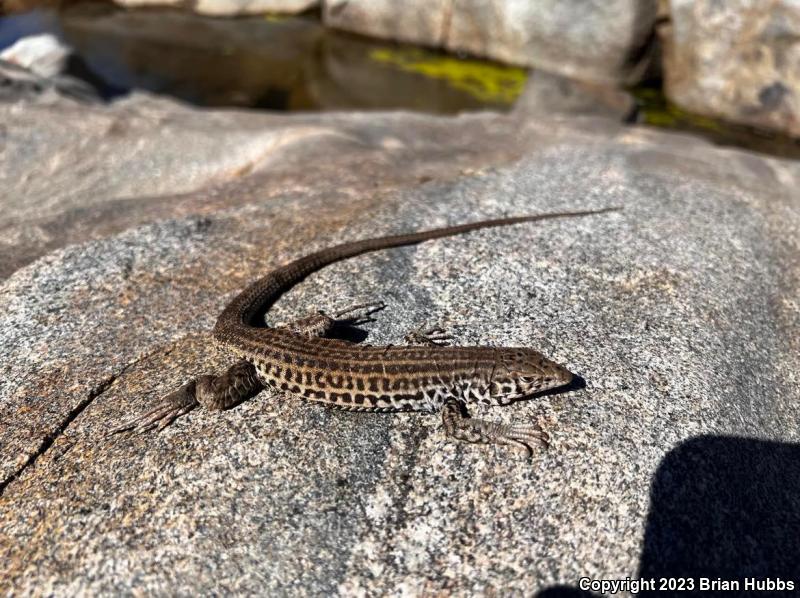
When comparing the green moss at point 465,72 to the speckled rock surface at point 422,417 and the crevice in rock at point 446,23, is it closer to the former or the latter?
the crevice in rock at point 446,23

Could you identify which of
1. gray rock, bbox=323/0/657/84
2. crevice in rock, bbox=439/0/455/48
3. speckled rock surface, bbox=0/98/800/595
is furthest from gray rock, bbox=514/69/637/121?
speckled rock surface, bbox=0/98/800/595

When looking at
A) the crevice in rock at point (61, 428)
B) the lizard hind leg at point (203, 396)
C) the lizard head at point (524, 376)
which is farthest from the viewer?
the lizard hind leg at point (203, 396)

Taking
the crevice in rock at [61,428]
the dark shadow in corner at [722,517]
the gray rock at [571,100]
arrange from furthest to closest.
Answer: the gray rock at [571,100] < the crevice in rock at [61,428] < the dark shadow in corner at [722,517]

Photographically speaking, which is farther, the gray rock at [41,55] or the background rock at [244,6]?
the background rock at [244,6]

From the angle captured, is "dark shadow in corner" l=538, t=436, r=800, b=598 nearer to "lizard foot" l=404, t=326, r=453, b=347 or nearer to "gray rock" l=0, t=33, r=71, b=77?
"lizard foot" l=404, t=326, r=453, b=347

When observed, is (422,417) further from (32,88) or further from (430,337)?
(32,88)

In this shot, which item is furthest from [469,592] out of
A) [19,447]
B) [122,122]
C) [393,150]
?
[122,122]

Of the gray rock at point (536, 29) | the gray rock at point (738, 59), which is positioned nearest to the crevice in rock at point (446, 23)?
the gray rock at point (536, 29)
